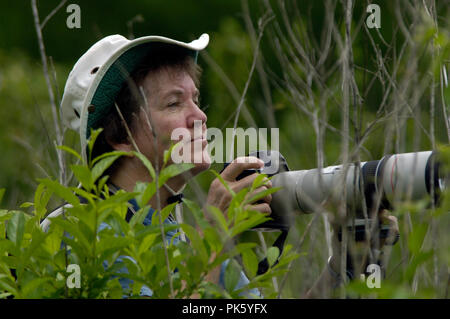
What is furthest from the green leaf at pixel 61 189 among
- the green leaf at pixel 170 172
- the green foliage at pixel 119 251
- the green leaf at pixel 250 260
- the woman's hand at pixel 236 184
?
the woman's hand at pixel 236 184

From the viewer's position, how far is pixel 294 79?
5.01 ft

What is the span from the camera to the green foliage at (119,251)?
2.82 feet

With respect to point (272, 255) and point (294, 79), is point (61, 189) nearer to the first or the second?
point (272, 255)

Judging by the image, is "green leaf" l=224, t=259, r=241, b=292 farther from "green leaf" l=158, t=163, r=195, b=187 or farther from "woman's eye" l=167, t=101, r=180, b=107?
"woman's eye" l=167, t=101, r=180, b=107

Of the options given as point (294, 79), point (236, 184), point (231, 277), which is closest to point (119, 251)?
point (231, 277)

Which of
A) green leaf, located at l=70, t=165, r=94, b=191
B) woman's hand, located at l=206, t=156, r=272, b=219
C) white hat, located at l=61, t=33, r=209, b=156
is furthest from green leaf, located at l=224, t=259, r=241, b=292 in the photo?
white hat, located at l=61, t=33, r=209, b=156

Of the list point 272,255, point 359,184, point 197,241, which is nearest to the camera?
point 197,241

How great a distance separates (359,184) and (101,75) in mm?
A: 604

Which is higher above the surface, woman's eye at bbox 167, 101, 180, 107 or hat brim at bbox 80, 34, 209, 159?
hat brim at bbox 80, 34, 209, 159

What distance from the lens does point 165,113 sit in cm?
149

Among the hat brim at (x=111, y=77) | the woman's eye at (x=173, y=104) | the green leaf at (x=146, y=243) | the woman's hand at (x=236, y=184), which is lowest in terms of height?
the green leaf at (x=146, y=243)

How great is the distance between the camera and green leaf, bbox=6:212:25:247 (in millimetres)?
924

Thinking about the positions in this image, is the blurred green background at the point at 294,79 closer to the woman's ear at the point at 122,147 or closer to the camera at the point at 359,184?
the camera at the point at 359,184
